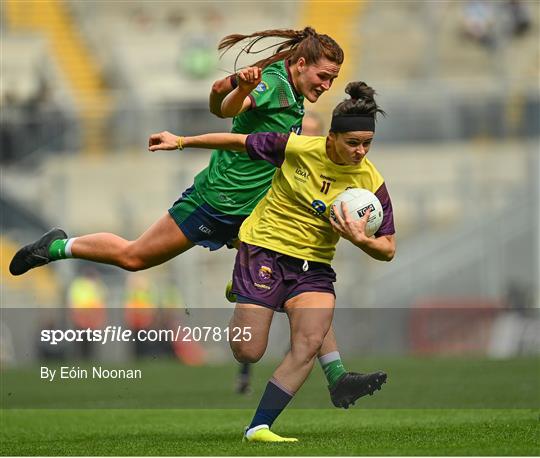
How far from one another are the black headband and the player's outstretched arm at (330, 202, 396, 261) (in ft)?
1.39

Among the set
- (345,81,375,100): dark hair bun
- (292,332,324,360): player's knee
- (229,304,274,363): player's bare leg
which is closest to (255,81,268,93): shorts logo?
(345,81,375,100): dark hair bun

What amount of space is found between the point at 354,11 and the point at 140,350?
10.9 m

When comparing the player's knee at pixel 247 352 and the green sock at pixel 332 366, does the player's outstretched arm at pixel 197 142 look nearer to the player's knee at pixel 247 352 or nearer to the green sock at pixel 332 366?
the player's knee at pixel 247 352

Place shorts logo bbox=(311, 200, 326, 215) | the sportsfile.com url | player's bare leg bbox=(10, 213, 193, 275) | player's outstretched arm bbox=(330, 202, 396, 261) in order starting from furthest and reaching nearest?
the sportsfile.com url
player's bare leg bbox=(10, 213, 193, 275)
shorts logo bbox=(311, 200, 326, 215)
player's outstretched arm bbox=(330, 202, 396, 261)

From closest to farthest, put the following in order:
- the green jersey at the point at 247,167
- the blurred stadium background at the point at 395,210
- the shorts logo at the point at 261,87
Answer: the shorts logo at the point at 261,87, the green jersey at the point at 247,167, the blurred stadium background at the point at 395,210

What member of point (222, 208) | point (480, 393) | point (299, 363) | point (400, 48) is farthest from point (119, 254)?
point (400, 48)

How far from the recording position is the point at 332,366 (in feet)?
27.6

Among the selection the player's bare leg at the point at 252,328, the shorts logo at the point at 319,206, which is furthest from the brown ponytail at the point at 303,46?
the player's bare leg at the point at 252,328

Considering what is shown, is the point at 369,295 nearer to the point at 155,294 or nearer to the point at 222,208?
the point at 155,294

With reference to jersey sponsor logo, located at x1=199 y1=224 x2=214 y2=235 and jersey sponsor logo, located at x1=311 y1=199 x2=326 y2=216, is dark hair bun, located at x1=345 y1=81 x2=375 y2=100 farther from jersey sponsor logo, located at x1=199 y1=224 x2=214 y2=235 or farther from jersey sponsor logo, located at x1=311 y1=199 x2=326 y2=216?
jersey sponsor logo, located at x1=199 y1=224 x2=214 y2=235

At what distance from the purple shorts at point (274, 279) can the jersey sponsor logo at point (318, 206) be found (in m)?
0.30

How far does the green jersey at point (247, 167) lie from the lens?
8.80 m

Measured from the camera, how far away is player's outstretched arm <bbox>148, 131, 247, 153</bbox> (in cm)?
793

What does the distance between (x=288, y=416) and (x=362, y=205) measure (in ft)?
10.1
